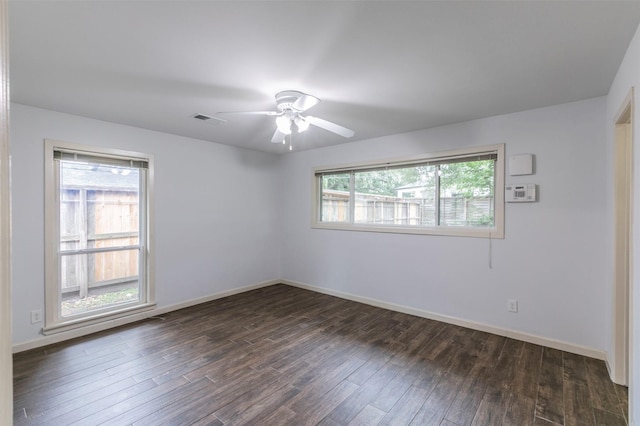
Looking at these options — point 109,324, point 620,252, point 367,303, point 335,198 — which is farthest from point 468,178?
point 109,324

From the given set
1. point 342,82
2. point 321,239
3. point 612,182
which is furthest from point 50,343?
point 612,182

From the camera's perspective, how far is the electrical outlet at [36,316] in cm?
292

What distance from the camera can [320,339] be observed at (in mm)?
3113

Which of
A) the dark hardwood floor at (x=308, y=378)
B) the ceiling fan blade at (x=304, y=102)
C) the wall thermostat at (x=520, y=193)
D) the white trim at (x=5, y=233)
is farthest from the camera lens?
the wall thermostat at (x=520, y=193)

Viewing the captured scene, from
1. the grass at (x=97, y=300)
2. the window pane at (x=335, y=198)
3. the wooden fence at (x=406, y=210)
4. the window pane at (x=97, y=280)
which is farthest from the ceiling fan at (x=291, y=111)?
the grass at (x=97, y=300)

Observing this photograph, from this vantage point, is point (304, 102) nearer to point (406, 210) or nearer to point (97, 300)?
point (406, 210)

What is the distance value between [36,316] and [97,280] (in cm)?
60

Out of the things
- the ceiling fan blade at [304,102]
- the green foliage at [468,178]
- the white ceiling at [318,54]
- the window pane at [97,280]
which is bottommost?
the window pane at [97,280]

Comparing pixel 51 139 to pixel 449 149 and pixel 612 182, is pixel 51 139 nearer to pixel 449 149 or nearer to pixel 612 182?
pixel 449 149

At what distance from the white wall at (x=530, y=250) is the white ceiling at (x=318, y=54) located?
330 mm

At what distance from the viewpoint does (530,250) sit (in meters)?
3.03

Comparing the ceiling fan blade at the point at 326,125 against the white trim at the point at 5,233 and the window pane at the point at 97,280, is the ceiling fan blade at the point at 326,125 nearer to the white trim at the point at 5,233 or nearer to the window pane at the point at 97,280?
the white trim at the point at 5,233

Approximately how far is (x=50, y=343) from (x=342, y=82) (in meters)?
3.80

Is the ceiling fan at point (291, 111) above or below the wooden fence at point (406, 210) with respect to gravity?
above
